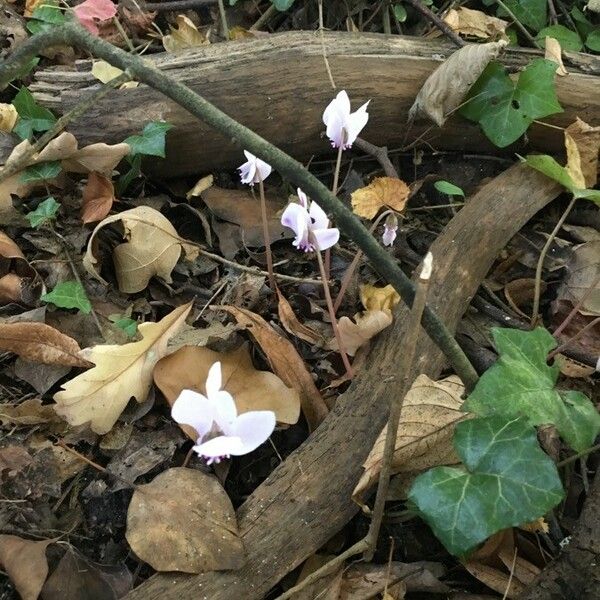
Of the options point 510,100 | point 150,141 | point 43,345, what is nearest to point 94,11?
point 150,141

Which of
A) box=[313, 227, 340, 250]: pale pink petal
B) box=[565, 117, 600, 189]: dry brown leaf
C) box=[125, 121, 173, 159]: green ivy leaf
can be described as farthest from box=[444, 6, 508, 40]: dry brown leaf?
box=[313, 227, 340, 250]: pale pink petal

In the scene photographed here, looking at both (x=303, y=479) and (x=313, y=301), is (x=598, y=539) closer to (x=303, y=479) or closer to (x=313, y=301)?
(x=303, y=479)

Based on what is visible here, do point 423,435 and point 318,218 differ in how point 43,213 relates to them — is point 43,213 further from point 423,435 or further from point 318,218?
point 423,435

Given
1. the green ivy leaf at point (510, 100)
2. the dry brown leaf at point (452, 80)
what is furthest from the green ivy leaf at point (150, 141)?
the green ivy leaf at point (510, 100)

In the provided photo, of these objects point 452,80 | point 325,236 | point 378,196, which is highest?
point 452,80

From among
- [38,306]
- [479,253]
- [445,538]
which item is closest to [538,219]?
[479,253]

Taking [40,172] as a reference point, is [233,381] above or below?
below

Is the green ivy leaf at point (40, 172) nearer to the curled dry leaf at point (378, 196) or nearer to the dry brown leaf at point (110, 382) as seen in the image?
the dry brown leaf at point (110, 382)
